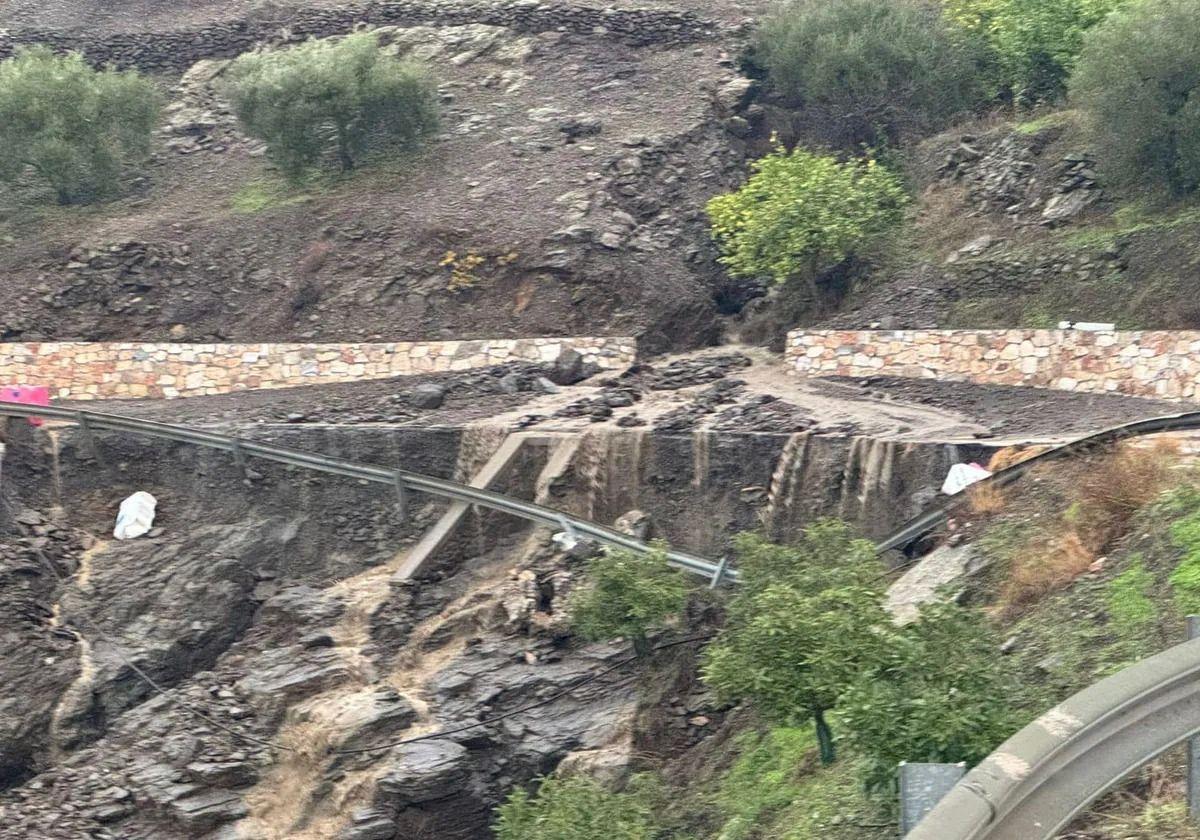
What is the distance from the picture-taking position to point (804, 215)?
3055 cm

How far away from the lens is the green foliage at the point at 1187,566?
11984 millimetres

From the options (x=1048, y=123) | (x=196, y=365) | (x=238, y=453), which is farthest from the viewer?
(x=1048, y=123)

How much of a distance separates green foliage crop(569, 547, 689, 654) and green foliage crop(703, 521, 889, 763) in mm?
3765

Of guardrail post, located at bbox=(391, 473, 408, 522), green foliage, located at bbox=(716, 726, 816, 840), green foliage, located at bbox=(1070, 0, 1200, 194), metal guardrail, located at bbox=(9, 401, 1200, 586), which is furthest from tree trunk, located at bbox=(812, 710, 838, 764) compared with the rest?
green foliage, located at bbox=(1070, 0, 1200, 194)

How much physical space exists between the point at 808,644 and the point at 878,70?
79.4 ft

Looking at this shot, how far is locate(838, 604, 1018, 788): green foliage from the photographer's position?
10820 mm

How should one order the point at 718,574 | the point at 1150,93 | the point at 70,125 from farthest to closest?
1. the point at 70,125
2. the point at 1150,93
3. the point at 718,574

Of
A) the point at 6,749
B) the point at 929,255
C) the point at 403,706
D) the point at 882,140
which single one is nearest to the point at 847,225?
the point at 929,255

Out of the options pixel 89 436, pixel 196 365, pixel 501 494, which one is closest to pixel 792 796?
pixel 501 494

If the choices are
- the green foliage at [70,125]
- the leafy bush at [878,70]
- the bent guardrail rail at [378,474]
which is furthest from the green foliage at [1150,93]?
the green foliage at [70,125]

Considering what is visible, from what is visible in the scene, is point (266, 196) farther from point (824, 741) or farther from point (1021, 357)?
point (824, 741)

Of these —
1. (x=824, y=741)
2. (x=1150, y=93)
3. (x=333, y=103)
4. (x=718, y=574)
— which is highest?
(x=1150, y=93)

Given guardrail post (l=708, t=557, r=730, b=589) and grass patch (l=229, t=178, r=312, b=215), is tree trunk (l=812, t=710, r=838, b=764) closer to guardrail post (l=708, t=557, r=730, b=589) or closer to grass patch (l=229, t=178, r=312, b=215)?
guardrail post (l=708, t=557, r=730, b=589)

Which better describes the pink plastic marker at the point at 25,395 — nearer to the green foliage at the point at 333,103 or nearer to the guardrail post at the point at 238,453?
the guardrail post at the point at 238,453
